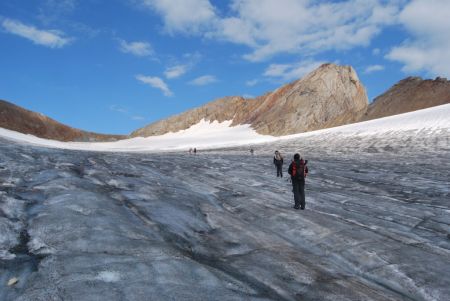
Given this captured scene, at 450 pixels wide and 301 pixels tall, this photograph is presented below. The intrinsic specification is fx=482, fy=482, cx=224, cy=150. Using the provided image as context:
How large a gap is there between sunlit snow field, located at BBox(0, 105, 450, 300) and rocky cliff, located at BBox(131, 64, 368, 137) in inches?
3051

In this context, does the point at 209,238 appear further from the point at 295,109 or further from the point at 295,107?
the point at 295,107

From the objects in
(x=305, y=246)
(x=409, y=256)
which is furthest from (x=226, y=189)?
(x=409, y=256)

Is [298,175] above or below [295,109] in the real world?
below

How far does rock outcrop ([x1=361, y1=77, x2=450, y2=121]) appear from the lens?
84.1 meters

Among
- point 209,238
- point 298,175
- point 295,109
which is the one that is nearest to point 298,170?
point 298,175

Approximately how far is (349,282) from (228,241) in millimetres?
3054

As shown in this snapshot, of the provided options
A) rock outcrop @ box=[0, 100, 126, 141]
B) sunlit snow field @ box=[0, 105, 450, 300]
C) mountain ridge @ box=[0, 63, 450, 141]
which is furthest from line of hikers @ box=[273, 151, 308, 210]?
rock outcrop @ box=[0, 100, 126, 141]

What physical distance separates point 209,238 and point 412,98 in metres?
83.6

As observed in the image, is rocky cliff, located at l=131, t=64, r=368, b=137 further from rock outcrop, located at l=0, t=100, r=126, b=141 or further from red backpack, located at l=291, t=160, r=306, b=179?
red backpack, located at l=291, t=160, r=306, b=179

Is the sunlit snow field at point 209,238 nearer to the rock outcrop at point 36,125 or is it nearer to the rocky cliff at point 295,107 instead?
the rocky cliff at point 295,107

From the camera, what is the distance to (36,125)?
363ft

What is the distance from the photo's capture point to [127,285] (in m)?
7.38

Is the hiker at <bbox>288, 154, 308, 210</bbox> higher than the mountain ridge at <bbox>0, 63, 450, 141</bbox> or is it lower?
lower

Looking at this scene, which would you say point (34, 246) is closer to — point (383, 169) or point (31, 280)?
point (31, 280)
